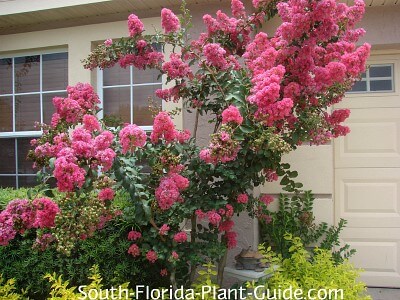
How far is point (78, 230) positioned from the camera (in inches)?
90.7

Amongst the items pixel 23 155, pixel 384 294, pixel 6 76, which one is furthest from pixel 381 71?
pixel 6 76

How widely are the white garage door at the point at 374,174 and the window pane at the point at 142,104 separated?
76.9 inches

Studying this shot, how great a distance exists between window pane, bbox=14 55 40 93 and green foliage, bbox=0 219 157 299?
1.98m

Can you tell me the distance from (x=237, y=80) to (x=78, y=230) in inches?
56.2

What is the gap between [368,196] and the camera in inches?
158

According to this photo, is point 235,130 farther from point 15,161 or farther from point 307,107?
point 15,161

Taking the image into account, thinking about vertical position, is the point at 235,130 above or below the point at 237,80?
below

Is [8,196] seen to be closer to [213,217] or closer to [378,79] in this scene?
[213,217]

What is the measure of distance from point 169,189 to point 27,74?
3.05m

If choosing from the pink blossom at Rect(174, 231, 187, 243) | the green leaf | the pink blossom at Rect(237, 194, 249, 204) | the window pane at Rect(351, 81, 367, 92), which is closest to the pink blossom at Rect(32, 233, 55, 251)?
the pink blossom at Rect(174, 231, 187, 243)

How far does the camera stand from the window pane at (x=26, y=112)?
4684 mm

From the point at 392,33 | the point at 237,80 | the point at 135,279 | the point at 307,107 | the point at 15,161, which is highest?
the point at 392,33

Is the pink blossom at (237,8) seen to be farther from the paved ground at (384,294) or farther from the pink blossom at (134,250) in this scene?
the paved ground at (384,294)

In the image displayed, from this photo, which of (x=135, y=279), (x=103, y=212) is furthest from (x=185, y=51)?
(x=135, y=279)
